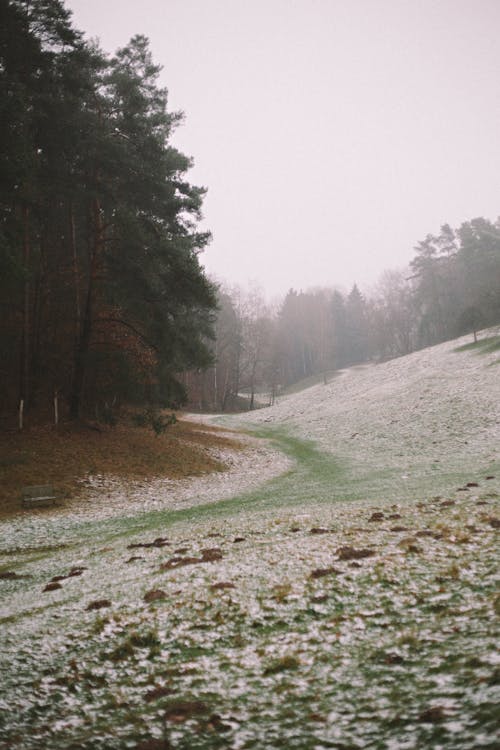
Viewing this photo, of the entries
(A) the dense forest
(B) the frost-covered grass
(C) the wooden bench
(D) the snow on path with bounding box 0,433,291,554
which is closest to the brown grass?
(C) the wooden bench

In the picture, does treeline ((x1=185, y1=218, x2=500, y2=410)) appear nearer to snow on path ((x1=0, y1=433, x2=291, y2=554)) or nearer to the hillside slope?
the hillside slope

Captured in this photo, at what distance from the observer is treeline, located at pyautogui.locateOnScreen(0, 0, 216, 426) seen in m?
17.4

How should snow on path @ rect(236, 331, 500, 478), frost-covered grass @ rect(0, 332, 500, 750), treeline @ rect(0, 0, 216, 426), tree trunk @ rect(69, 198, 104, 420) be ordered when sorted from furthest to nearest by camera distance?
snow on path @ rect(236, 331, 500, 478)
tree trunk @ rect(69, 198, 104, 420)
treeline @ rect(0, 0, 216, 426)
frost-covered grass @ rect(0, 332, 500, 750)

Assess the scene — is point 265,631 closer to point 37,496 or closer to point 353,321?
point 37,496

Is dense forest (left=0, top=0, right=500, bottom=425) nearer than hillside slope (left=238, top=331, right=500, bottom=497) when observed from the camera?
Yes

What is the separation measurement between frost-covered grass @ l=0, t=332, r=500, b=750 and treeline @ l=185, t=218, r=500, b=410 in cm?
4734

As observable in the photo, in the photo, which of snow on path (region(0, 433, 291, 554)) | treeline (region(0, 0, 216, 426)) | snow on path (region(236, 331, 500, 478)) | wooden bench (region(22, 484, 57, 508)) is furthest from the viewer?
snow on path (region(236, 331, 500, 478))

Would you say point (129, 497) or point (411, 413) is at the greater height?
point (411, 413)

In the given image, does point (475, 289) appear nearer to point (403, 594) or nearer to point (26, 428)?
point (26, 428)

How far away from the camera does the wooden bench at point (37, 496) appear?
15320 millimetres

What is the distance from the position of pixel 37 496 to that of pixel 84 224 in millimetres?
17302

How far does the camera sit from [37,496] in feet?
51.3

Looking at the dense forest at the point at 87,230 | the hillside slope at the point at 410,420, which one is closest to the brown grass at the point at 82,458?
the dense forest at the point at 87,230

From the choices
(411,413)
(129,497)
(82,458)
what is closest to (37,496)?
(129,497)
